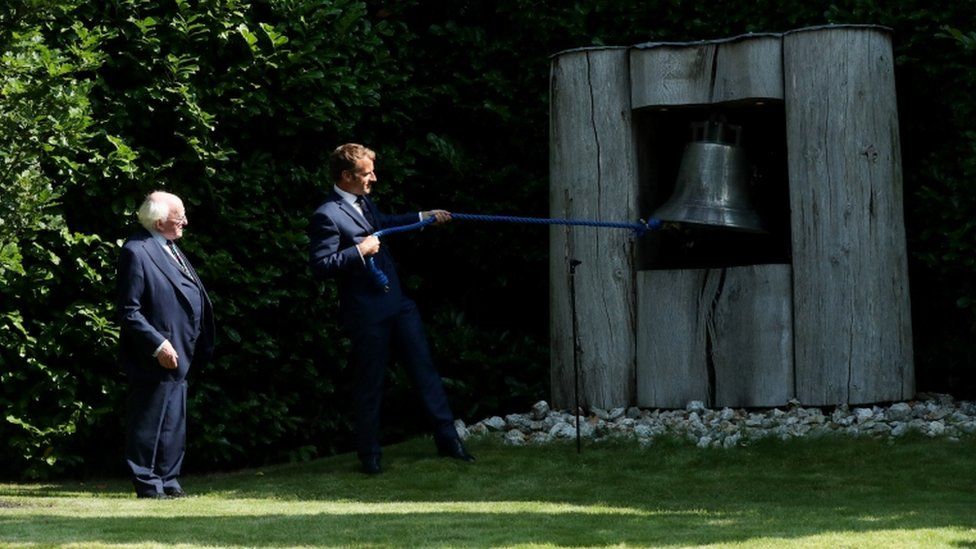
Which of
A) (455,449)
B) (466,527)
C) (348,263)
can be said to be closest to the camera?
(466,527)

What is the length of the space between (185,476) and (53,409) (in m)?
0.94

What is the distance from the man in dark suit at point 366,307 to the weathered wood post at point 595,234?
1031 mm

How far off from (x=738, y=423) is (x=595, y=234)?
140 cm

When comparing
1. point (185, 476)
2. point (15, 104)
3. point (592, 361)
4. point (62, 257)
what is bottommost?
point (185, 476)

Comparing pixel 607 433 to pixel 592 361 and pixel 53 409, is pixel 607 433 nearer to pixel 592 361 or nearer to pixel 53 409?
pixel 592 361

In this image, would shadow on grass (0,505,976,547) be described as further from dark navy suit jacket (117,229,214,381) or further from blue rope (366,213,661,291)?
blue rope (366,213,661,291)

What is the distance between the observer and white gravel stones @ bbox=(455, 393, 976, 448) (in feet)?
28.5

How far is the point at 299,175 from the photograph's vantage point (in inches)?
383

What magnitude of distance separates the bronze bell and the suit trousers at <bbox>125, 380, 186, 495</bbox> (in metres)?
2.93

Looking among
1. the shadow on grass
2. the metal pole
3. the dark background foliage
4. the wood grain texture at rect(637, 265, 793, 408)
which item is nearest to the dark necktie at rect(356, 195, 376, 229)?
the dark background foliage

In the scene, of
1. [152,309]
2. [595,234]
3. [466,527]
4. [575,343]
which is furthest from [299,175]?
[466,527]

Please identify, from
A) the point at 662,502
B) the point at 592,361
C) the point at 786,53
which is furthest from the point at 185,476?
the point at 786,53

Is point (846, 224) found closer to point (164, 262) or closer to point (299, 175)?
point (299, 175)

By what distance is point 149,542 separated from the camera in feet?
20.0
